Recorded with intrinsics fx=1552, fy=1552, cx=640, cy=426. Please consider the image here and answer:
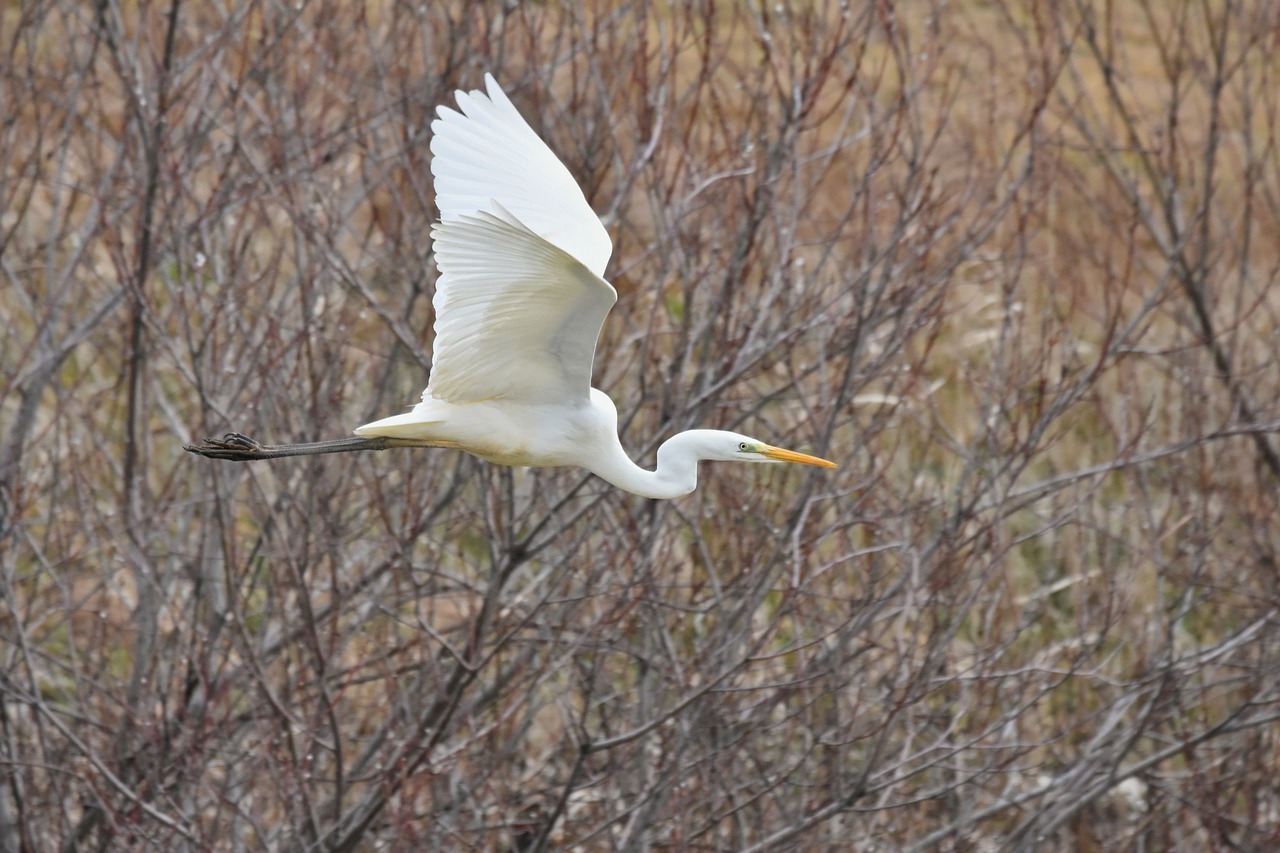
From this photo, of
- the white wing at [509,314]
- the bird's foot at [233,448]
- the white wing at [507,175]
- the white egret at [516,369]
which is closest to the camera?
the white wing at [509,314]

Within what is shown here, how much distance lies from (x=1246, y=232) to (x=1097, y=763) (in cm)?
303

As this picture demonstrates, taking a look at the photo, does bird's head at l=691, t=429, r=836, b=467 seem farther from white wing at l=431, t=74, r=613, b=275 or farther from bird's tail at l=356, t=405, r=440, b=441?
bird's tail at l=356, t=405, r=440, b=441

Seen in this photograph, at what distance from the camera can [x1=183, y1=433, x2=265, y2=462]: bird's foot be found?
15.0 ft

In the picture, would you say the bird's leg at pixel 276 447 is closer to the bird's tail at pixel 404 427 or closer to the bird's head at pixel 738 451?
the bird's tail at pixel 404 427

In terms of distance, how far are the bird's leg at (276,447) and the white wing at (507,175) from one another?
723mm

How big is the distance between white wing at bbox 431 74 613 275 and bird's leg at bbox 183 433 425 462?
72 centimetres

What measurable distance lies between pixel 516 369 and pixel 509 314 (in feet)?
1.09

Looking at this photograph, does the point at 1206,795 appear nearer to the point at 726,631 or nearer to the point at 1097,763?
the point at 1097,763

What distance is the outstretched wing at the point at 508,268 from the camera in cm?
373

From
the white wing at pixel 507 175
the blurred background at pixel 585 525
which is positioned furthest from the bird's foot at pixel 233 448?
the white wing at pixel 507 175

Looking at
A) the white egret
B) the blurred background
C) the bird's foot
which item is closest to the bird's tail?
the white egret

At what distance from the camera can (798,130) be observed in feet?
16.4

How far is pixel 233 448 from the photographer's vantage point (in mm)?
4664

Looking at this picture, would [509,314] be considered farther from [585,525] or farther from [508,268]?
[585,525]
